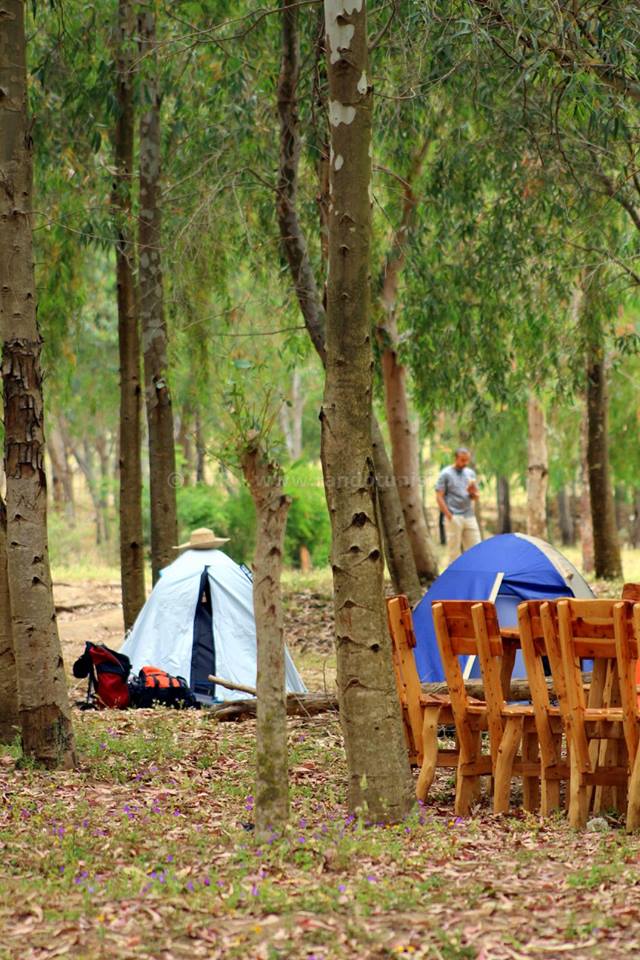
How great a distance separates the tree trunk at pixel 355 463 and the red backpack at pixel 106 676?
483 cm

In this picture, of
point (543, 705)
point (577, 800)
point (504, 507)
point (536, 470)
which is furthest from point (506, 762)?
point (504, 507)

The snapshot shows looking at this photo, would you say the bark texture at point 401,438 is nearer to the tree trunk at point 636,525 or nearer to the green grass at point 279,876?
the green grass at point 279,876

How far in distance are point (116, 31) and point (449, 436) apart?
21.2 m

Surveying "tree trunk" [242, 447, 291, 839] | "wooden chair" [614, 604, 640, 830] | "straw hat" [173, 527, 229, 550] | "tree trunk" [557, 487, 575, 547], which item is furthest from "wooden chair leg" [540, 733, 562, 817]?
"tree trunk" [557, 487, 575, 547]

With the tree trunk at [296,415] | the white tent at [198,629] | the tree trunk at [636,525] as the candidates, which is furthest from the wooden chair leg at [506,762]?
the tree trunk at [636,525]

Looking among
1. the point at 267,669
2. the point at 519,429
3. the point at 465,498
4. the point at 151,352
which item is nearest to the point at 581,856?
the point at 267,669

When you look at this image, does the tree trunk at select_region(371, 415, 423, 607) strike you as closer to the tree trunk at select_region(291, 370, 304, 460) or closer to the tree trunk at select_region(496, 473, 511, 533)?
the tree trunk at select_region(496, 473, 511, 533)

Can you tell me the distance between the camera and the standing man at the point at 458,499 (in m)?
16.8

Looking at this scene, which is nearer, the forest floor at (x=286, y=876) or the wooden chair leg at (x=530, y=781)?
the forest floor at (x=286, y=876)

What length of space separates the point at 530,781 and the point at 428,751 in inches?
23.4

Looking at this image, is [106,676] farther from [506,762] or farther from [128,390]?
[506,762]

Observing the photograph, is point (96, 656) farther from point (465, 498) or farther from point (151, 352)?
point (465, 498)

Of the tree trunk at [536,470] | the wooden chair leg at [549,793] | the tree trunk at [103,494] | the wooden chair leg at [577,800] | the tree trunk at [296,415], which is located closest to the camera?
the wooden chair leg at [577,800]

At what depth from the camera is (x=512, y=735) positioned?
671 cm
